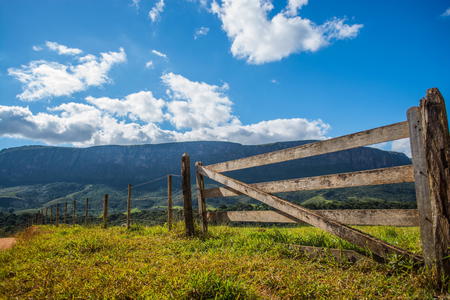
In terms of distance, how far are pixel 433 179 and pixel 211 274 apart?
2709 millimetres

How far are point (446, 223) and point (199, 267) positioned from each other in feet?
9.86

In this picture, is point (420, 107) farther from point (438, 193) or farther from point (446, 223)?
point (446, 223)

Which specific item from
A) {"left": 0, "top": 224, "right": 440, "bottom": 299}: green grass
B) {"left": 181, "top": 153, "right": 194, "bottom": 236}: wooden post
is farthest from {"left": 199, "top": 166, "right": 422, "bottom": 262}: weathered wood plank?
{"left": 181, "top": 153, "right": 194, "bottom": 236}: wooden post

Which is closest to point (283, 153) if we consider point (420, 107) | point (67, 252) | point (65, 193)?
point (420, 107)

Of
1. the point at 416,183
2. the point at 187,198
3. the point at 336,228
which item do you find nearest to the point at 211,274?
the point at 336,228

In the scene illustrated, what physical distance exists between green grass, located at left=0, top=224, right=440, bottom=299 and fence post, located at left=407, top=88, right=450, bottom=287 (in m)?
0.29

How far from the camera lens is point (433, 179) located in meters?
2.88

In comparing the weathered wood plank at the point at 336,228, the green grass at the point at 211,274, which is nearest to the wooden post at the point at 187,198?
the green grass at the point at 211,274

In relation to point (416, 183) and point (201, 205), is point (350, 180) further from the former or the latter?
point (201, 205)

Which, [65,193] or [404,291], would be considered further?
[65,193]

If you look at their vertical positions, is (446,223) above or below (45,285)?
above

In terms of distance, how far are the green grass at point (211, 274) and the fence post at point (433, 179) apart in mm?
292

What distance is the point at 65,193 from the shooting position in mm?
170375

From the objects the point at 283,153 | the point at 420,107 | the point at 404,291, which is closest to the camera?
the point at 404,291
